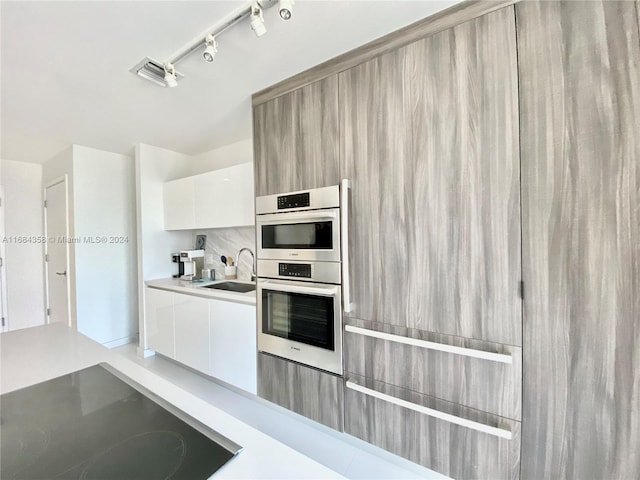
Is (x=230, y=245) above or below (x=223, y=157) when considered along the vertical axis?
below

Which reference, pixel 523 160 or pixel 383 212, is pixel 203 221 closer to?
pixel 383 212

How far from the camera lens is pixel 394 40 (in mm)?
1416

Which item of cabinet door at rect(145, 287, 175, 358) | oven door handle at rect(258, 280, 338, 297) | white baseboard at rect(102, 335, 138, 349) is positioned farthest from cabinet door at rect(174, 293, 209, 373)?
white baseboard at rect(102, 335, 138, 349)

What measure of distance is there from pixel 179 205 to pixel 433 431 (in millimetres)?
2945

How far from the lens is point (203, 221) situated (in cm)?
265

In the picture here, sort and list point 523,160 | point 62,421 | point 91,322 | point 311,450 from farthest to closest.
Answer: point 91,322, point 311,450, point 523,160, point 62,421

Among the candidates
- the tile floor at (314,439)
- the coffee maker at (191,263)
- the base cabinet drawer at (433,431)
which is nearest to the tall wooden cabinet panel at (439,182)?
the base cabinet drawer at (433,431)

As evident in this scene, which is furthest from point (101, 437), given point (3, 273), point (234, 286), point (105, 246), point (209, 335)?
point (3, 273)

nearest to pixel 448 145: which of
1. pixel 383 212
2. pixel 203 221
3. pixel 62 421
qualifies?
pixel 383 212

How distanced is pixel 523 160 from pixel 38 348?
88.9 inches

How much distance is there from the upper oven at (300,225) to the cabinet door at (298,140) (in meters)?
0.09

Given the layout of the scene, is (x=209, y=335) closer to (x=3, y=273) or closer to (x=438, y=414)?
(x=438, y=414)

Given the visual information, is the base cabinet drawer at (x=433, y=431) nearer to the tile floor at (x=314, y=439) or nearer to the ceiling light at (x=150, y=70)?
the tile floor at (x=314, y=439)

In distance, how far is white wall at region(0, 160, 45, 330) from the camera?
325 centimetres
